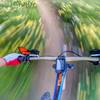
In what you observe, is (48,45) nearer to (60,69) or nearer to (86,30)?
(86,30)

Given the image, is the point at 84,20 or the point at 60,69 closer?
the point at 60,69

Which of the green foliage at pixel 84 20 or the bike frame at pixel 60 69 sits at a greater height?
the green foliage at pixel 84 20

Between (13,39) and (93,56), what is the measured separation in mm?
666

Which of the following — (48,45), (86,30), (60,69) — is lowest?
(60,69)

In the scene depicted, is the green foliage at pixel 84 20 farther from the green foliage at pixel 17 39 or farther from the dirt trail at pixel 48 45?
the green foliage at pixel 17 39

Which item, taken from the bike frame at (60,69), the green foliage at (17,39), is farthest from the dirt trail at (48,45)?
the bike frame at (60,69)

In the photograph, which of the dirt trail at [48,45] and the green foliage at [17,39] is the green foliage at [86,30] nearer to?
the dirt trail at [48,45]

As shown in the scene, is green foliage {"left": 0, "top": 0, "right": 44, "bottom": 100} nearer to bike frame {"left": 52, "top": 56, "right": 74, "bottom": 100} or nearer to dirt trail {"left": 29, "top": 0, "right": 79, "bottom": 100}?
dirt trail {"left": 29, "top": 0, "right": 79, "bottom": 100}

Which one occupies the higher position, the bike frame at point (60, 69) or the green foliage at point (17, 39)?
the green foliage at point (17, 39)

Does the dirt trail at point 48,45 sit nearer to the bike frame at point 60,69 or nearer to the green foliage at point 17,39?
the green foliage at point 17,39

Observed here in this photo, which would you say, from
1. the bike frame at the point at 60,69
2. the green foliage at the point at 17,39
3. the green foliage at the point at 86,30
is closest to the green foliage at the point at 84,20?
the green foliage at the point at 86,30

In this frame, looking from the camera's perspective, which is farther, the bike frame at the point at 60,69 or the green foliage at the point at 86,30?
the green foliage at the point at 86,30

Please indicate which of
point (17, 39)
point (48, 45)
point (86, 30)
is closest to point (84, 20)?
point (86, 30)

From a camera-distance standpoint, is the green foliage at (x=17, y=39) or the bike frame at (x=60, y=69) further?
the green foliage at (x=17, y=39)
